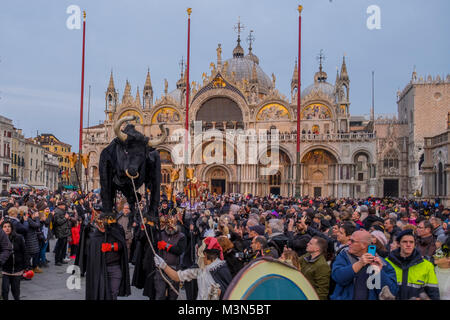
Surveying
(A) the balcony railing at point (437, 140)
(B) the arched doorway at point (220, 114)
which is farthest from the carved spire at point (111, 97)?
(A) the balcony railing at point (437, 140)

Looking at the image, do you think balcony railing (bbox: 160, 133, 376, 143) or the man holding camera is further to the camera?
balcony railing (bbox: 160, 133, 376, 143)

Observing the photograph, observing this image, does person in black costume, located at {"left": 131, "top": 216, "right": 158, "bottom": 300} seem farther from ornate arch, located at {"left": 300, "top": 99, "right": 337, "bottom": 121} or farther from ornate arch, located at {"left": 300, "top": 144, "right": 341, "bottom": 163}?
ornate arch, located at {"left": 300, "top": 99, "right": 337, "bottom": 121}

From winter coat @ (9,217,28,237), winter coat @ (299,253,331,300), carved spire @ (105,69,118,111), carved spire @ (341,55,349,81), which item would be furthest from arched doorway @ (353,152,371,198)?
winter coat @ (299,253,331,300)

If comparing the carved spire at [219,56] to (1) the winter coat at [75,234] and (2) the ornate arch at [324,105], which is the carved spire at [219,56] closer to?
(2) the ornate arch at [324,105]

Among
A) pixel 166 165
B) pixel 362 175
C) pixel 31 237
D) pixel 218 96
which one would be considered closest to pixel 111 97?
pixel 166 165

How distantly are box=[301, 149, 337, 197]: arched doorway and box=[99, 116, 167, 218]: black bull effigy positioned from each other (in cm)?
3623

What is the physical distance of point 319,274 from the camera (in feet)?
14.5

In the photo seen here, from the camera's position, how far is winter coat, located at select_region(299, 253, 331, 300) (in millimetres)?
4344

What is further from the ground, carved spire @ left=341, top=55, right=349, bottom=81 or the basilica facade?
carved spire @ left=341, top=55, right=349, bottom=81

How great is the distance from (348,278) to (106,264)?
3113 millimetres

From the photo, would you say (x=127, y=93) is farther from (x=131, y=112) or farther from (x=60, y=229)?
(x=60, y=229)
